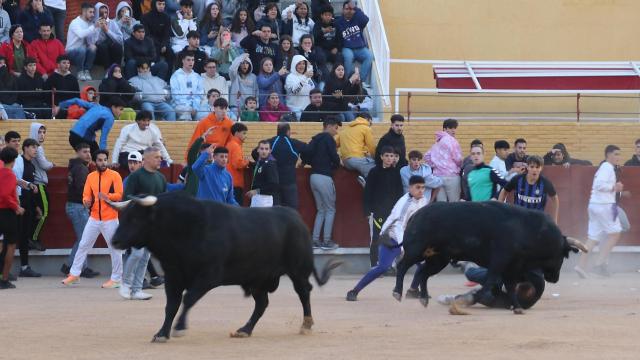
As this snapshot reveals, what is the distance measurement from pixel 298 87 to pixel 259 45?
1.00 meters

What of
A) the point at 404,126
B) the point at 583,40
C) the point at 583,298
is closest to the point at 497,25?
the point at 583,40

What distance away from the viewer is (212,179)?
615 inches

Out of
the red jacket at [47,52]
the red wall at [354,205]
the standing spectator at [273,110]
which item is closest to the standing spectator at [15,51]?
the red jacket at [47,52]

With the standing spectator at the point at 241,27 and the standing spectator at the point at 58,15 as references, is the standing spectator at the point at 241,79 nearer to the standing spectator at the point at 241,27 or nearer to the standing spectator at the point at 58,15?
the standing spectator at the point at 241,27

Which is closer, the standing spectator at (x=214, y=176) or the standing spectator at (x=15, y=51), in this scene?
the standing spectator at (x=214, y=176)

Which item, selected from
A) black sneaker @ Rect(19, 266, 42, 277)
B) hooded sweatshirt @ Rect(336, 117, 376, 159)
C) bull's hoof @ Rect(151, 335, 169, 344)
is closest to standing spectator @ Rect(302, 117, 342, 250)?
hooded sweatshirt @ Rect(336, 117, 376, 159)

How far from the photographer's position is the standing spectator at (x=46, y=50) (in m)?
19.7

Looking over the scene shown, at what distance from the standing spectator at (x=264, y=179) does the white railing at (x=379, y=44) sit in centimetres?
390

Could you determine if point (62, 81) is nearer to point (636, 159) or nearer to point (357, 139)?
point (357, 139)

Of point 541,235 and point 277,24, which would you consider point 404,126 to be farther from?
point 541,235

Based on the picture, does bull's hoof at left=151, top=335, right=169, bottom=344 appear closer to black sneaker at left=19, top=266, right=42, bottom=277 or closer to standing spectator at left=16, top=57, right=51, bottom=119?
black sneaker at left=19, top=266, right=42, bottom=277

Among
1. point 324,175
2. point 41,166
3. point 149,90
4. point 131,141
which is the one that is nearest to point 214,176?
point 131,141

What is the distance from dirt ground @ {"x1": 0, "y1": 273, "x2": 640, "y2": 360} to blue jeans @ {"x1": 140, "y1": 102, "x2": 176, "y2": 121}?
169 inches

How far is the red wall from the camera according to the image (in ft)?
60.3
